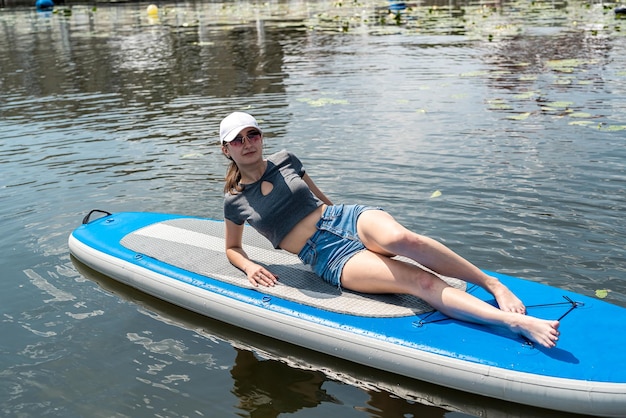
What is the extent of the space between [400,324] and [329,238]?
0.81 meters

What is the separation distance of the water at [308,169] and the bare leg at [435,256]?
26.1 inches

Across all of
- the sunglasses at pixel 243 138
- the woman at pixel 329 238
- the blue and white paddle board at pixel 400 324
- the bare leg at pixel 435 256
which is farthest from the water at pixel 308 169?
the sunglasses at pixel 243 138

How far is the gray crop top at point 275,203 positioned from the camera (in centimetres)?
481

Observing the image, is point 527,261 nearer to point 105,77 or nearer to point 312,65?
point 312,65

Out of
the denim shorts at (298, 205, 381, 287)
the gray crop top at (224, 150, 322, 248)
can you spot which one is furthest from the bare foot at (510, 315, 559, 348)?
the gray crop top at (224, 150, 322, 248)

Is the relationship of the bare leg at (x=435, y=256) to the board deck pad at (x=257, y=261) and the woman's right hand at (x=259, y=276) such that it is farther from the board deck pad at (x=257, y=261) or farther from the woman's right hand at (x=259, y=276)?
the woman's right hand at (x=259, y=276)

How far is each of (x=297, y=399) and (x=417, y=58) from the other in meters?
13.3

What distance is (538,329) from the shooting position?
156 inches

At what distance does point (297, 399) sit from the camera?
4.31m

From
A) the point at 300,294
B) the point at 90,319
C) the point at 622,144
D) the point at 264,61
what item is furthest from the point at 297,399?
the point at 264,61

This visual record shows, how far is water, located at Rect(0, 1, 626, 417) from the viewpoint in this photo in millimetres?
4512

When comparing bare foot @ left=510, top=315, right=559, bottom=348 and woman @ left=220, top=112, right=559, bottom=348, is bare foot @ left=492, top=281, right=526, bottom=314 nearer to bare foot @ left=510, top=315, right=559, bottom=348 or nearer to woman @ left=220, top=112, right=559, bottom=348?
woman @ left=220, top=112, right=559, bottom=348

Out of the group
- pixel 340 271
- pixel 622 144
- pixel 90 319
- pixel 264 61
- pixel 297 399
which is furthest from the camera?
pixel 264 61

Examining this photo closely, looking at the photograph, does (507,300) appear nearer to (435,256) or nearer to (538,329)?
(538,329)
